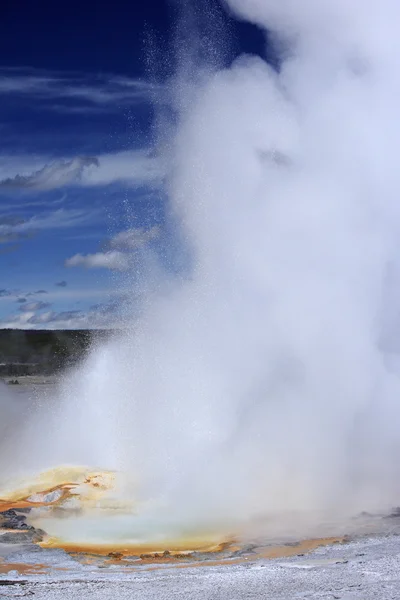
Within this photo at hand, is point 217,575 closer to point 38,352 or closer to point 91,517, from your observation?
point 91,517

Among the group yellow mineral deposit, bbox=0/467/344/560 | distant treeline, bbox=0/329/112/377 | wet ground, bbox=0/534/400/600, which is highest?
distant treeline, bbox=0/329/112/377

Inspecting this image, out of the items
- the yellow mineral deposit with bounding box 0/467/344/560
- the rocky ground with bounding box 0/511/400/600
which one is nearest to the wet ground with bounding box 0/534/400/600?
the rocky ground with bounding box 0/511/400/600

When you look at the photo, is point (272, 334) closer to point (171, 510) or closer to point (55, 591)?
point (171, 510)

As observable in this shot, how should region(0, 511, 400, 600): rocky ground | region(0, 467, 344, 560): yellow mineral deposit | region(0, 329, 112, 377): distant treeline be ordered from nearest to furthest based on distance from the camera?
region(0, 511, 400, 600): rocky ground → region(0, 467, 344, 560): yellow mineral deposit → region(0, 329, 112, 377): distant treeline

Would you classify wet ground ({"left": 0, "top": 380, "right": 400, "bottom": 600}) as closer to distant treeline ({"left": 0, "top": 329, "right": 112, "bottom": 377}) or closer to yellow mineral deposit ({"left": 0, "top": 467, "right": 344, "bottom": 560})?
yellow mineral deposit ({"left": 0, "top": 467, "right": 344, "bottom": 560})

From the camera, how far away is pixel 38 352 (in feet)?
156

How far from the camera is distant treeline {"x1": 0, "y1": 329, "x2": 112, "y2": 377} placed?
38.2m

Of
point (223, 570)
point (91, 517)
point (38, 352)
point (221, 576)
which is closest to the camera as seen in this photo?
point (221, 576)

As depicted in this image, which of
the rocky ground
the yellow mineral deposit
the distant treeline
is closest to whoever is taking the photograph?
the rocky ground

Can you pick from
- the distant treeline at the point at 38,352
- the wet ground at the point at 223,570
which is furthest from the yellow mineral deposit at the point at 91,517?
the distant treeline at the point at 38,352

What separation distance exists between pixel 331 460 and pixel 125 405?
4074mm

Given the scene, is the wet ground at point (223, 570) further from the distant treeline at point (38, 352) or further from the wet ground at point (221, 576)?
the distant treeline at point (38, 352)

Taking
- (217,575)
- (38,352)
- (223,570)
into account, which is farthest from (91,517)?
(38,352)

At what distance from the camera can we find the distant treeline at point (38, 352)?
38.2 m
